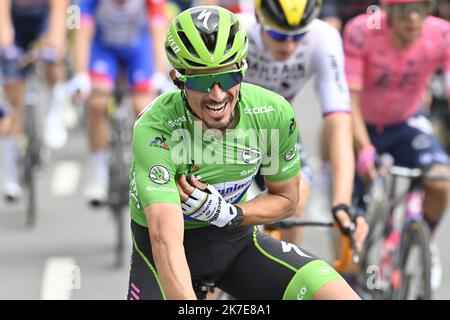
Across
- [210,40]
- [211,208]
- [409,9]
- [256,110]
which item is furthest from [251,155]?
[409,9]

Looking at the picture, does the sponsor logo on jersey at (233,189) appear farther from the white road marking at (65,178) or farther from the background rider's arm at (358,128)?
the white road marking at (65,178)

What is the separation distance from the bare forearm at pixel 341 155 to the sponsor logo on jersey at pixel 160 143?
1509 mm

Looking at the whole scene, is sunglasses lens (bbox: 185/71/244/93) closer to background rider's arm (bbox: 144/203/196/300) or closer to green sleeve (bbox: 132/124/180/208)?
green sleeve (bbox: 132/124/180/208)

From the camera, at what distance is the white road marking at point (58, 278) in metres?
8.55

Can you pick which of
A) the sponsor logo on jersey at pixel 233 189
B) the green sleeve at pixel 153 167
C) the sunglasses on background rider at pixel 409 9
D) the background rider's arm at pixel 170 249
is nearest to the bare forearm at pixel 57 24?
the sunglasses on background rider at pixel 409 9

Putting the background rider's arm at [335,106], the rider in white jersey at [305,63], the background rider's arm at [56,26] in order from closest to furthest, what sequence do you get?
the rider in white jersey at [305,63]
the background rider's arm at [335,106]
the background rider's arm at [56,26]

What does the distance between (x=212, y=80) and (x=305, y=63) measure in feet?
6.69

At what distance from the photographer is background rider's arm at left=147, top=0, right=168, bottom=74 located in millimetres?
10219

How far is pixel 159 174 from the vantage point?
16.1 feet

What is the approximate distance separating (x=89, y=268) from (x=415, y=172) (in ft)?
9.47

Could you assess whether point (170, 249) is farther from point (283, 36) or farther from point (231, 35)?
point (283, 36)

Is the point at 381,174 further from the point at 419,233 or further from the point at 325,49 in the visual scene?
the point at 325,49

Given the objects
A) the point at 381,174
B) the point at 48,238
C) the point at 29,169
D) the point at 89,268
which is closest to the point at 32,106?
the point at 29,169

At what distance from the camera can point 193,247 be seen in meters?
5.34
